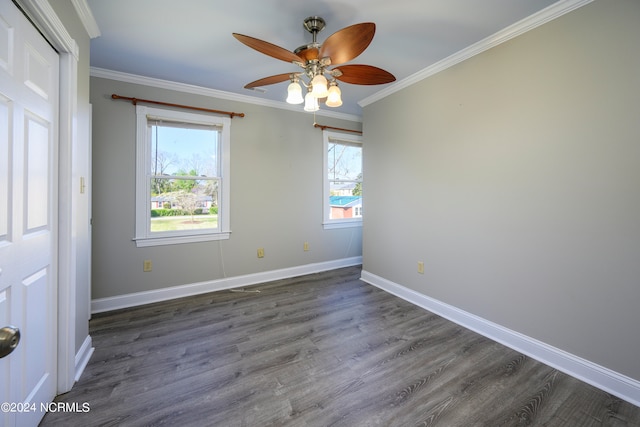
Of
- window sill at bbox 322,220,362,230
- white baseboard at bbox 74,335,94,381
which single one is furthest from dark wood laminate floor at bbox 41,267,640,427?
window sill at bbox 322,220,362,230

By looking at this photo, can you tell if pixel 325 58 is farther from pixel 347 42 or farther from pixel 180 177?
pixel 180 177

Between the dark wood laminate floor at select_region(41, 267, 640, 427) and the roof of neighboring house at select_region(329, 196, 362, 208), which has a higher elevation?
the roof of neighboring house at select_region(329, 196, 362, 208)

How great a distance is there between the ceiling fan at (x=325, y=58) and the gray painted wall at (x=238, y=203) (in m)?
1.65

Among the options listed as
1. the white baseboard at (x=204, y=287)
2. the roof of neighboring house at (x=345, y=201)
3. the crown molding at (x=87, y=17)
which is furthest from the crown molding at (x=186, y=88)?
the white baseboard at (x=204, y=287)

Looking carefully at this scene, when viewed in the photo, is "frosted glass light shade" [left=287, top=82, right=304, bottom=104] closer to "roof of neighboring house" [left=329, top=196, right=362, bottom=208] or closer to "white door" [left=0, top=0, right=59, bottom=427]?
"white door" [left=0, top=0, right=59, bottom=427]

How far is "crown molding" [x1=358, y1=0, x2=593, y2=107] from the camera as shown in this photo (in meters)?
1.79

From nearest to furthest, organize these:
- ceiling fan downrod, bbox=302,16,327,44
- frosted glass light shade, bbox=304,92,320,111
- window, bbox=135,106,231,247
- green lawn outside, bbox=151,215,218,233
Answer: frosted glass light shade, bbox=304,92,320,111, ceiling fan downrod, bbox=302,16,327,44, window, bbox=135,106,231,247, green lawn outside, bbox=151,215,218,233

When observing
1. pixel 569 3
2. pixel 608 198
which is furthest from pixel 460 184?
pixel 569 3

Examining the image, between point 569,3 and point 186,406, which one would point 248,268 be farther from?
point 569,3

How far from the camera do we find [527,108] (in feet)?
6.61

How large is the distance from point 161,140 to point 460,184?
10.9ft

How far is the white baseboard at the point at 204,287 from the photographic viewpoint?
2.79 meters

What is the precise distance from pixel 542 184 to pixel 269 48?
7.19ft

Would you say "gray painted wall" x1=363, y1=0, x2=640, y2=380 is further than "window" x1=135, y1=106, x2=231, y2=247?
No
